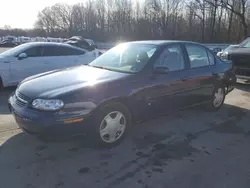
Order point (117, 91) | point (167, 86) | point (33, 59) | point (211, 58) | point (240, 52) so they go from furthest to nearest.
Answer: point (240, 52), point (33, 59), point (211, 58), point (167, 86), point (117, 91)

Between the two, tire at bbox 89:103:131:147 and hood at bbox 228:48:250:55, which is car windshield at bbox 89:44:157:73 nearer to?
tire at bbox 89:103:131:147

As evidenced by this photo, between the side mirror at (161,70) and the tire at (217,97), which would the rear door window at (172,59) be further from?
the tire at (217,97)

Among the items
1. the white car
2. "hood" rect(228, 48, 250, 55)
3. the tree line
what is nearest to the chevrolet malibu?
the white car

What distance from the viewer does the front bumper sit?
2971 millimetres

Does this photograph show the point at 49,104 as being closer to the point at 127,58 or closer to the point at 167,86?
the point at 127,58

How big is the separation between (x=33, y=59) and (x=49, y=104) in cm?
459

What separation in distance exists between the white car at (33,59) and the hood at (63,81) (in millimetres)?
3296

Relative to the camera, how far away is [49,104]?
3021 millimetres

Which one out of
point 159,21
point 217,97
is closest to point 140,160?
point 217,97

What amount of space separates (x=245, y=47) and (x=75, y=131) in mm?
7891

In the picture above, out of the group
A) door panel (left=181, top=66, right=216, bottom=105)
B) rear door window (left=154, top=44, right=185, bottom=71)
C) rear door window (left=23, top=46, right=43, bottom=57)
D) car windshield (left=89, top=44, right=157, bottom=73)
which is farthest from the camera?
rear door window (left=23, top=46, right=43, bottom=57)

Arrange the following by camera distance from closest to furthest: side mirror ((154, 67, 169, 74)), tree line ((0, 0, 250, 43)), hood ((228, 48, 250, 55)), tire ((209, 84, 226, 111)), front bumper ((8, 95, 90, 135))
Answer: front bumper ((8, 95, 90, 135)) → side mirror ((154, 67, 169, 74)) → tire ((209, 84, 226, 111)) → hood ((228, 48, 250, 55)) → tree line ((0, 0, 250, 43))

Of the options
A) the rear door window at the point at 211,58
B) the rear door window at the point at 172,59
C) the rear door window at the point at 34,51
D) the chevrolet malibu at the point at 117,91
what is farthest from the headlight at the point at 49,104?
the rear door window at the point at 34,51

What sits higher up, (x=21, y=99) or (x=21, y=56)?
(x=21, y=56)
